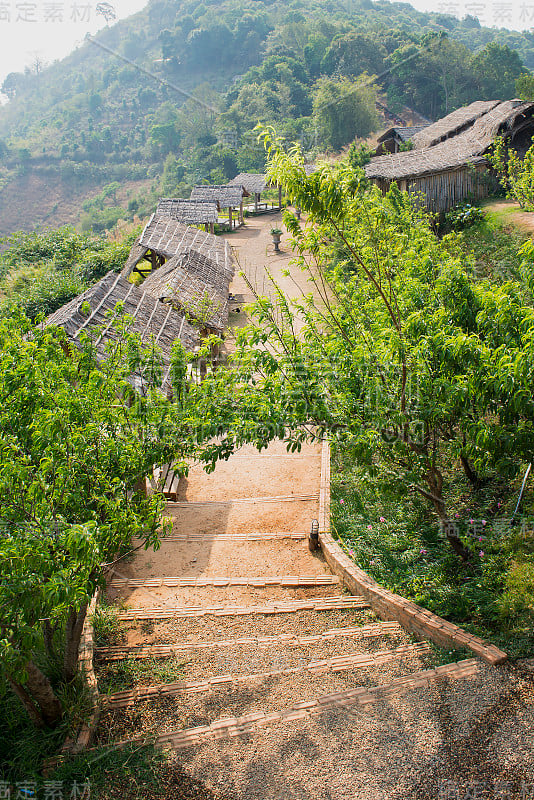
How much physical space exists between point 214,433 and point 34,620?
2.11 metres

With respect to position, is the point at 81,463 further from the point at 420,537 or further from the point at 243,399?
the point at 420,537

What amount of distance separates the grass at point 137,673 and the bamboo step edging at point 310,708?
0.66 meters

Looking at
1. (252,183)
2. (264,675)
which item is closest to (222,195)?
(252,183)

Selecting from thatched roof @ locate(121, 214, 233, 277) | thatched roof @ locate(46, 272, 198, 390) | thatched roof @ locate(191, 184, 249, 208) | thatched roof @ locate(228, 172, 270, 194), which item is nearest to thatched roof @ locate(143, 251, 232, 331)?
thatched roof @ locate(46, 272, 198, 390)

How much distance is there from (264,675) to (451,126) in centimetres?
3086

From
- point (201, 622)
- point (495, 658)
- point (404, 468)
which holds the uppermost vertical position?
point (404, 468)

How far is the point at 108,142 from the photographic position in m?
80.5

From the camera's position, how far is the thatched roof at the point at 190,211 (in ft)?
91.6

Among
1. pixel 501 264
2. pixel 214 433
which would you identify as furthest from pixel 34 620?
pixel 501 264

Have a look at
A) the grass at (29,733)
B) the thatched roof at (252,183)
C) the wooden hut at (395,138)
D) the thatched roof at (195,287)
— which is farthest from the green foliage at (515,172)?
the thatched roof at (252,183)

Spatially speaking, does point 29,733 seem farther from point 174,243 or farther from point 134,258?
point 174,243

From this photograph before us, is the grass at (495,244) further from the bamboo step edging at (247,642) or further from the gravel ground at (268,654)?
the gravel ground at (268,654)

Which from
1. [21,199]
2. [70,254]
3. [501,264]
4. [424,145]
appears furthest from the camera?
[21,199]

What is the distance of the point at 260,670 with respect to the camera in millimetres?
5254
